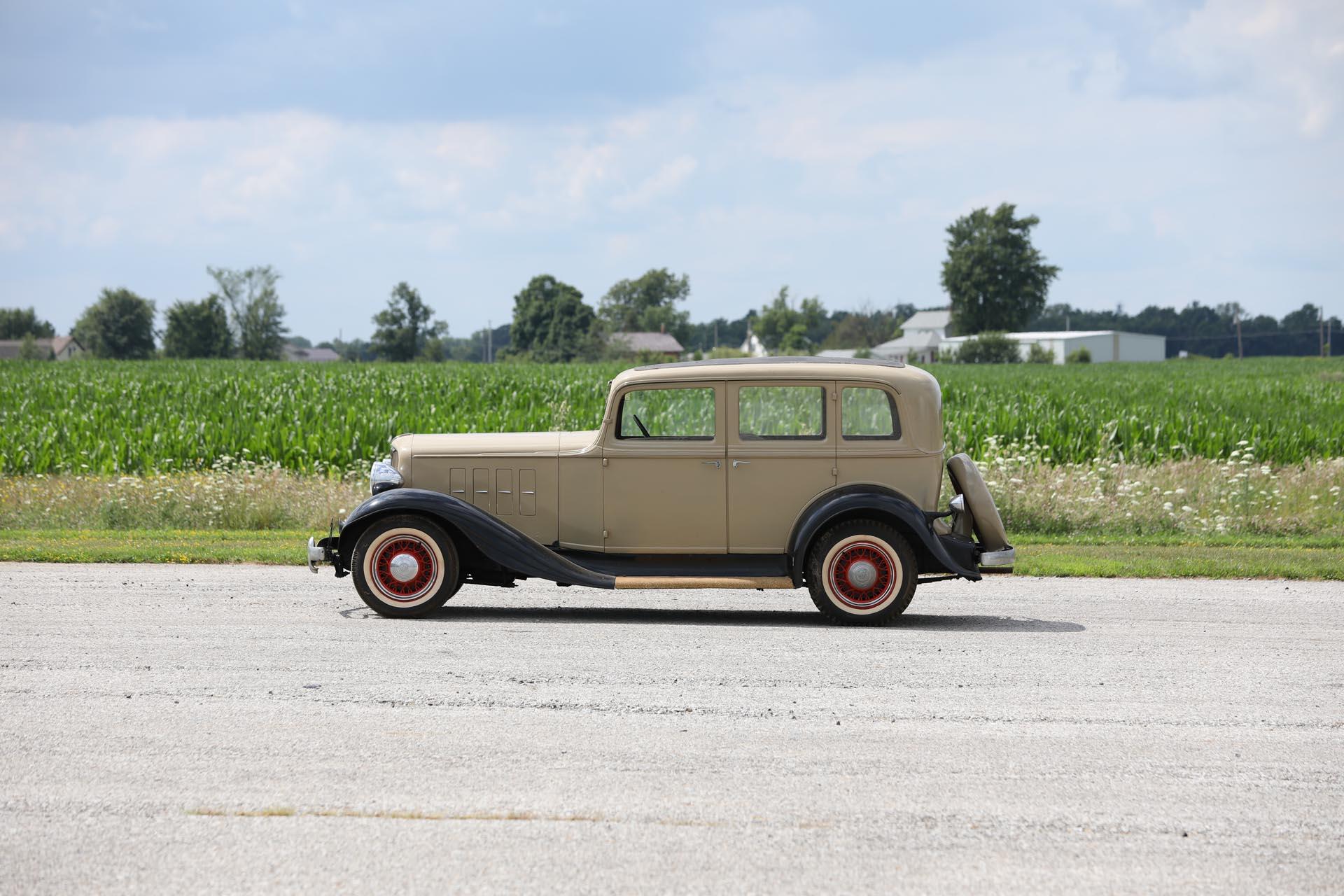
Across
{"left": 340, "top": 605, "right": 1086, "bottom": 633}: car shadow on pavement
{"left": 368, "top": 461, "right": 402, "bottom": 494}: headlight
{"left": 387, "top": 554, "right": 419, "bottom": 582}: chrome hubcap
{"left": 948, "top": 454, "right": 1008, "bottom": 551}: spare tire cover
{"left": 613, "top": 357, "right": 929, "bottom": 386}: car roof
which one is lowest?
{"left": 340, "top": 605, "right": 1086, "bottom": 633}: car shadow on pavement

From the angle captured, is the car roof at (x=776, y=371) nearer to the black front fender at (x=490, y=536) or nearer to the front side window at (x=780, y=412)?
the front side window at (x=780, y=412)

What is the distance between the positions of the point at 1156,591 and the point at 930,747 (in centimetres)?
567

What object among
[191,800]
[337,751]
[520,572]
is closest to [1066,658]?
[520,572]

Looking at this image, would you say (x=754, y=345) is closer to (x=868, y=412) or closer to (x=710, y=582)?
(x=868, y=412)

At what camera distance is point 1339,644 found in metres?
7.89

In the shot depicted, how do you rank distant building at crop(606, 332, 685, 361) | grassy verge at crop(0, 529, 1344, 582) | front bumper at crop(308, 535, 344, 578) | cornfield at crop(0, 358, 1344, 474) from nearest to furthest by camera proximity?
1. front bumper at crop(308, 535, 344, 578)
2. grassy verge at crop(0, 529, 1344, 582)
3. cornfield at crop(0, 358, 1344, 474)
4. distant building at crop(606, 332, 685, 361)

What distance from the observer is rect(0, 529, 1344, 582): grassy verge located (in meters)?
11.3

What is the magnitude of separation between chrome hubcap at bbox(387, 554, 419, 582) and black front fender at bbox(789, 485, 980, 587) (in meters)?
2.81

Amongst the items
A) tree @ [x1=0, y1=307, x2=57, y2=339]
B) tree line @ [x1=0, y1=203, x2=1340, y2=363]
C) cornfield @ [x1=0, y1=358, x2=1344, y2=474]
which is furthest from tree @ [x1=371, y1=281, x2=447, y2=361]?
cornfield @ [x1=0, y1=358, x2=1344, y2=474]

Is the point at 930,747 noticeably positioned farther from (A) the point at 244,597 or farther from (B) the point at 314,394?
(B) the point at 314,394

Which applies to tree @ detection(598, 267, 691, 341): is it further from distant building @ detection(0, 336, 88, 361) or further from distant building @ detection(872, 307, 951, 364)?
distant building @ detection(0, 336, 88, 361)

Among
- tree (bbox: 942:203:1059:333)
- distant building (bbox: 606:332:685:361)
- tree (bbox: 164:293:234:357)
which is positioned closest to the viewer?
tree (bbox: 164:293:234:357)

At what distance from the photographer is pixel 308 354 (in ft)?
527

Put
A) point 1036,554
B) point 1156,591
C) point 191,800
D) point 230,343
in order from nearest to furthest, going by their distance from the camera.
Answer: point 191,800 < point 1156,591 < point 1036,554 < point 230,343
